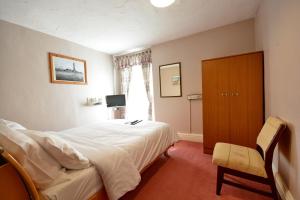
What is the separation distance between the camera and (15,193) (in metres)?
0.91

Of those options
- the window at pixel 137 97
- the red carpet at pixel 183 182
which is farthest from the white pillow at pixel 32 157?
the window at pixel 137 97

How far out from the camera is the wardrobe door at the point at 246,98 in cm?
218

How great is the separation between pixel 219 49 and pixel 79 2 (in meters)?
2.77

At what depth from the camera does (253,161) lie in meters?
1.51

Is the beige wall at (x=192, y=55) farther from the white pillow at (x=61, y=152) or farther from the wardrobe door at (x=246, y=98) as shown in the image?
the white pillow at (x=61, y=152)

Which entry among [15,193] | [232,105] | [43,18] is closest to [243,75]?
[232,105]

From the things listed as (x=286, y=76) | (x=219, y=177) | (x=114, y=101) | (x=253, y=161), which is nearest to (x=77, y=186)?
(x=219, y=177)

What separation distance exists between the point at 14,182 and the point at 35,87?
228 centimetres

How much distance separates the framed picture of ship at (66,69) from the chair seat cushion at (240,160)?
328cm

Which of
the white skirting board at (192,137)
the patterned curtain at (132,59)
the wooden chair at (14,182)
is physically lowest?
the white skirting board at (192,137)

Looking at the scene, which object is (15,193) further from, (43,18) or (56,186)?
(43,18)

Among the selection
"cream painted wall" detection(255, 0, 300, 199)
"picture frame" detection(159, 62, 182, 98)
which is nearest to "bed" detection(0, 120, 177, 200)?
"cream painted wall" detection(255, 0, 300, 199)

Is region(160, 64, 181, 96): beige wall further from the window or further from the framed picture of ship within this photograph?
the framed picture of ship

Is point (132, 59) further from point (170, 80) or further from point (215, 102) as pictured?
point (215, 102)
